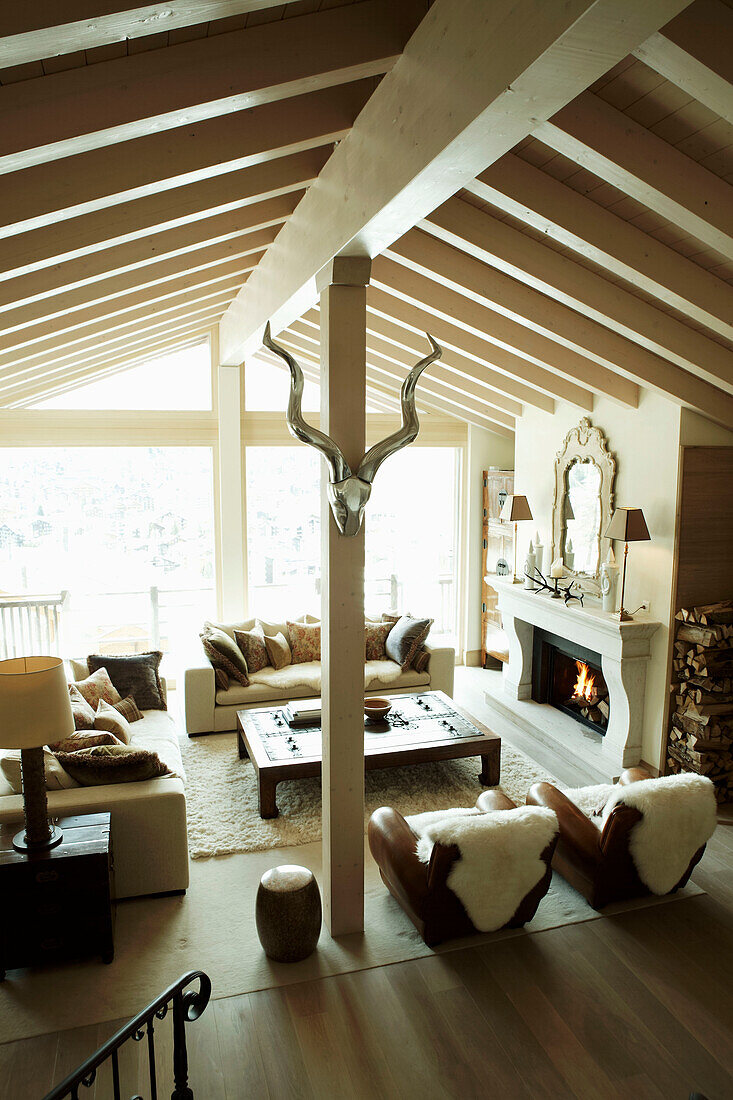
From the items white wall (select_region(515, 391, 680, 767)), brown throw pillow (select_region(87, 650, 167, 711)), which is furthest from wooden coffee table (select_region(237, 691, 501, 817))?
white wall (select_region(515, 391, 680, 767))

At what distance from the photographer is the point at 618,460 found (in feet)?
18.3

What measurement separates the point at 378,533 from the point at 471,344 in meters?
3.07

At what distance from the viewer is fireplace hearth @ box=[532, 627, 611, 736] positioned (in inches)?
239

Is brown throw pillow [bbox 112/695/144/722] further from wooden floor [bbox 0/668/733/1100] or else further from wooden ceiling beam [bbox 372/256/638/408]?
wooden ceiling beam [bbox 372/256/638/408]

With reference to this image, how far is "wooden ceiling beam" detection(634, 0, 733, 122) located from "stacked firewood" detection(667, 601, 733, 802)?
338 cm

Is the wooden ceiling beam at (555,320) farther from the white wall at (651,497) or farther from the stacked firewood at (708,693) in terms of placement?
the stacked firewood at (708,693)

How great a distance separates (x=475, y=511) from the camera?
27.2ft

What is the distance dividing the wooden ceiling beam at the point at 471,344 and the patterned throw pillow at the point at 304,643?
2816 millimetres

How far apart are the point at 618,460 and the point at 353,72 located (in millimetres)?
3897

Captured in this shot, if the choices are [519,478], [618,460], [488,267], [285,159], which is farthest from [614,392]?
[285,159]

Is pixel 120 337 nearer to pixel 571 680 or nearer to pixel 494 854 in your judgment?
pixel 494 854

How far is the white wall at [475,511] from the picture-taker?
26.8ft

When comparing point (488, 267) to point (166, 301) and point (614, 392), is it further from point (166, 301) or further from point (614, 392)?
point (166, 301)

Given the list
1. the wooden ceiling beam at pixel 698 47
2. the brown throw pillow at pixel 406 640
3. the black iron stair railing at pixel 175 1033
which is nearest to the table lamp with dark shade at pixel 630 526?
the brown throw pillow at pixel 406 640
